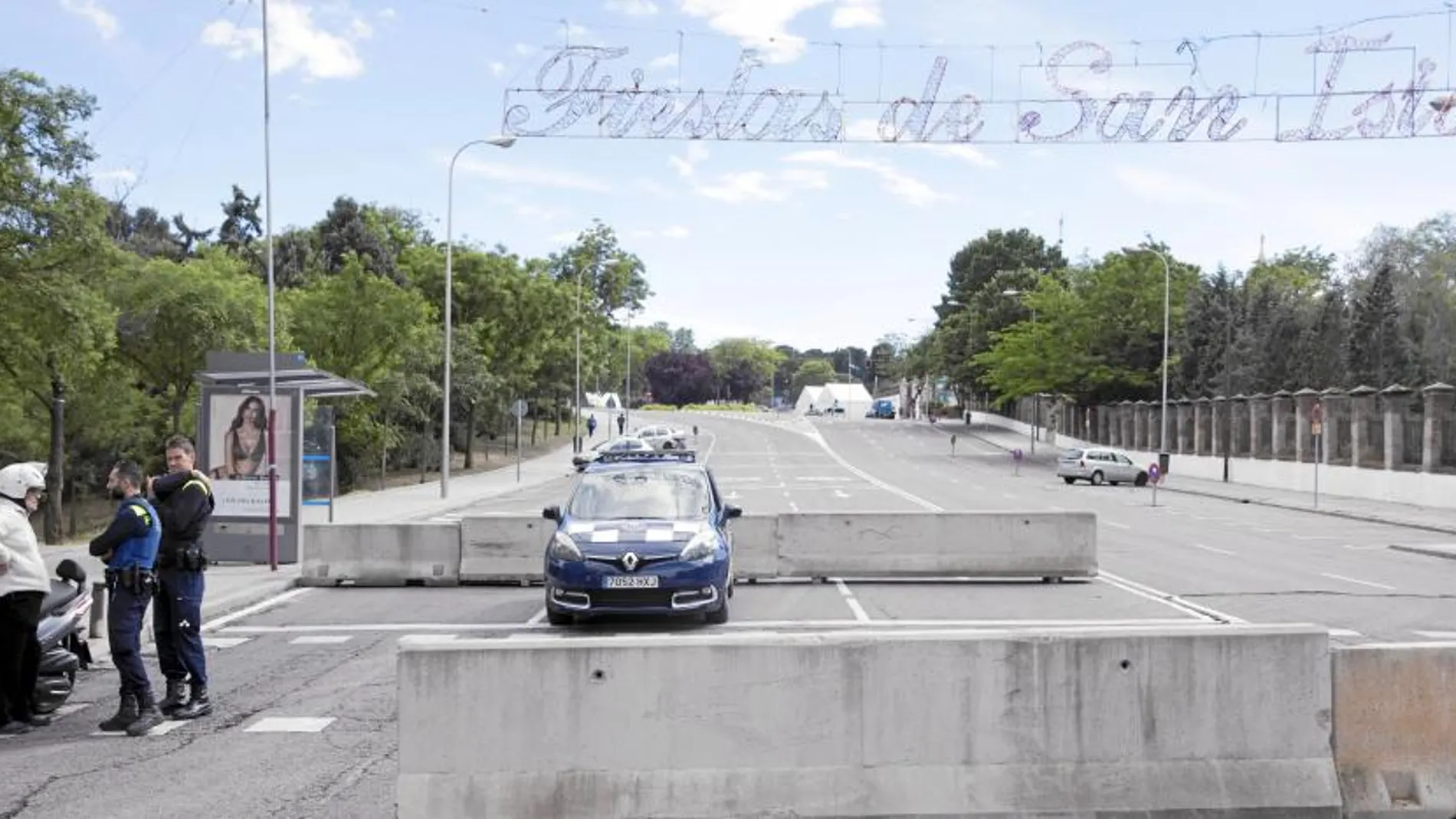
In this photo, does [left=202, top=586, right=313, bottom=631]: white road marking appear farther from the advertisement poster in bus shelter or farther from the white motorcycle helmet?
the white motorcycle helmet

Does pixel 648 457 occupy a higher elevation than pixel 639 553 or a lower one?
higher

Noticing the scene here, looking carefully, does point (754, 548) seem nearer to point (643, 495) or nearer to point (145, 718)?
point (643, 495)

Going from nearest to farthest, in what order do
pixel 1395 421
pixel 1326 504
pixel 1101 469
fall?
pixel 1326 504, pixel 1395 421, pixel 1101 469

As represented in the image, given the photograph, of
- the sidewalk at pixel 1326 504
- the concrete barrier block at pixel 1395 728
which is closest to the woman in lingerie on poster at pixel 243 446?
the concrete barrier block at pixel 1395 728

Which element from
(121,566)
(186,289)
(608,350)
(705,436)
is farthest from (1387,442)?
(608,350)

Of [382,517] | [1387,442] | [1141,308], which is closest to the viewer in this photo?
[382,517]

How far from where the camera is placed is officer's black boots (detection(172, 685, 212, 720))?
8867 millimetres

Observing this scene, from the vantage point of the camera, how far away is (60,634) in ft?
29.3

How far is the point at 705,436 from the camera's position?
8725 centimetres

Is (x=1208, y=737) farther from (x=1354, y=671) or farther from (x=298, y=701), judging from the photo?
(x=298, y=701)

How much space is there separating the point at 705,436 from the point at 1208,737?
266 feet

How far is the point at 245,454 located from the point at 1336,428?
120 ft

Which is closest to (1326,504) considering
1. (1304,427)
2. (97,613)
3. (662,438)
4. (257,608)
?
(1304,427)

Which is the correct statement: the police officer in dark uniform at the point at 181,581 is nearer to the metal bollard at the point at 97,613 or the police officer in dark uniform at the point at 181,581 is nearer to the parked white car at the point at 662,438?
the metal bollard at the point at 97,613
